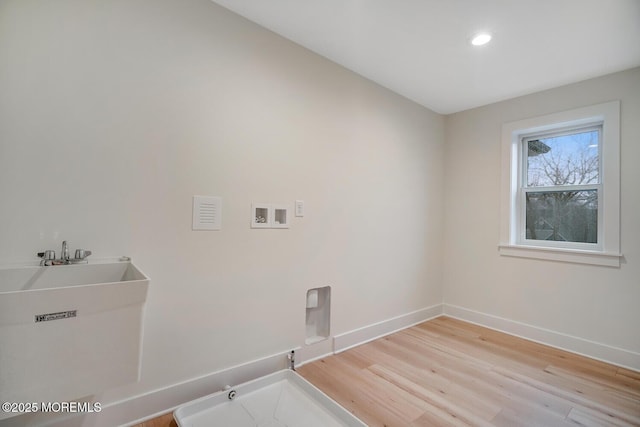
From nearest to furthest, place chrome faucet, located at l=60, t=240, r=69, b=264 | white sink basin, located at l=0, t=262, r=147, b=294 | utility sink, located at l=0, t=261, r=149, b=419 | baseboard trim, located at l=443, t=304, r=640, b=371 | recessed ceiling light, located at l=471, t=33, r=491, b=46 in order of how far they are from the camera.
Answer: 1. utility sink, located at l=0, t=261, r=149, b=419
2. white sink basin, located at l=0, t=262, r=147, b=294
3. chrome faucet, located at l=60, t=240, r=69, b=264
4. recessed ceiling light, located at l=471, t=33, r=491, b=46
5. baseboard trim, located at l=443, t=304, r=640, b=371

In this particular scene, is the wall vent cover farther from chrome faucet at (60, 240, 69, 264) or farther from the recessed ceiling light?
the recessed ceiling light

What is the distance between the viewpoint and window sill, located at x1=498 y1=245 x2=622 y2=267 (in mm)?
2358

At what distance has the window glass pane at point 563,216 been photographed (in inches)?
101

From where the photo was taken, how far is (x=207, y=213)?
1.71 metres

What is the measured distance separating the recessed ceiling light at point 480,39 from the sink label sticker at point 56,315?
2694 mm

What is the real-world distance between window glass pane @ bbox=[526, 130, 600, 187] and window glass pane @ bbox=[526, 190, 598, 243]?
0.40 ft

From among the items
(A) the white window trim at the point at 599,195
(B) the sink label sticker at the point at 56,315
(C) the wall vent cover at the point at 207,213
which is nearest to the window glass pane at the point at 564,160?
(A) the white window trim at the point at 599,195

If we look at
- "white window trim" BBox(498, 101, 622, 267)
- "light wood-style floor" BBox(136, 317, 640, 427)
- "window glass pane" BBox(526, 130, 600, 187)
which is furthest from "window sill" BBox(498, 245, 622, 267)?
"light wood-style floor" BBox(136, 317, 640, 427)

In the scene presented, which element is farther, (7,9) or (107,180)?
(107,180)

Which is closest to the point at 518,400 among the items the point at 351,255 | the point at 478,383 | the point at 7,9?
the point at 478,383

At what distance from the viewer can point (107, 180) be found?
1.42m

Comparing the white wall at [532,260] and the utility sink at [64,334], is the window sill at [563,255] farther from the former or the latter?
the utility sink at [64,334]

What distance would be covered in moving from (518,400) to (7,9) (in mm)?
3354

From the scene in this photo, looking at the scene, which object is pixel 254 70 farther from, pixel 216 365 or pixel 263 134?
pixel 216 365
